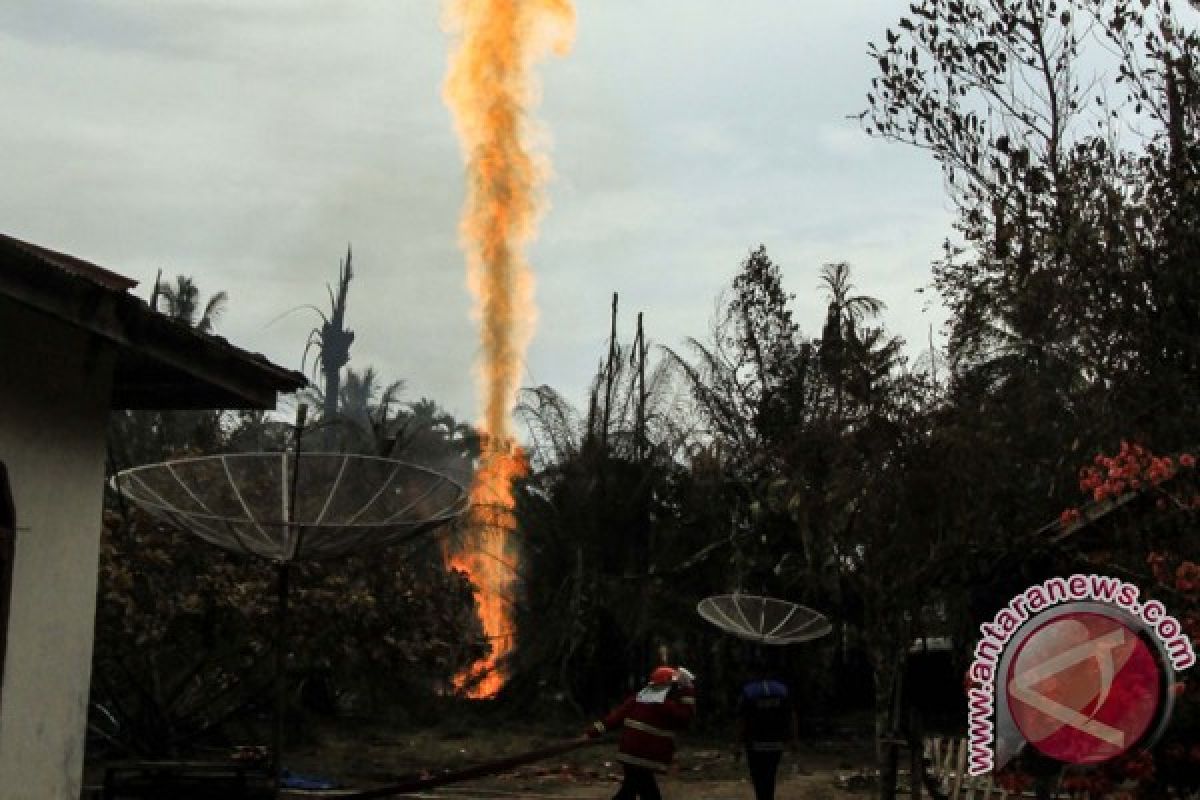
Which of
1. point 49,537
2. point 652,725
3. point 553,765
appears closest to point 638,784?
point 652,725

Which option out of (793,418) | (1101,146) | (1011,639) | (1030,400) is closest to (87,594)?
(1011,639)

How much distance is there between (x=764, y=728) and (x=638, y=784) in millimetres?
2712

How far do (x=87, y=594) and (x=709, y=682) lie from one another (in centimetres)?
2560

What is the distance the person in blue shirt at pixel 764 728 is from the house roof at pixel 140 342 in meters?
8.74

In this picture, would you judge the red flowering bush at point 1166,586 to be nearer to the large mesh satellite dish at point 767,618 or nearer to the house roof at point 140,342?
the house roof at point 140,342

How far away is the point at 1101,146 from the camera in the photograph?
17984 mm

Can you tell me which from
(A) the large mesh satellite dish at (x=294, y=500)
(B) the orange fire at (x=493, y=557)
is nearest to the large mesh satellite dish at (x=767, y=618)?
(B) the orange fire at (x=493, y=557)

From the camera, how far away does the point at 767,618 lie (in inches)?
1027

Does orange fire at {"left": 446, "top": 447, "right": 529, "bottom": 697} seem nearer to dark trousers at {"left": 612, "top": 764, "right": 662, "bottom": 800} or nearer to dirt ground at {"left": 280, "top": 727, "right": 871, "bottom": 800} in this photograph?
dirt ground at {"left": 280, "top": 727, "right": 871, "bottom": 800}

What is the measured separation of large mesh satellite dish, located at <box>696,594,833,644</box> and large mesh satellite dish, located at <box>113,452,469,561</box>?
1282cm

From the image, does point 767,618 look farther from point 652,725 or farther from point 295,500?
point 295,500

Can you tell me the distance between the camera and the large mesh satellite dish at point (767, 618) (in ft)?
82.7

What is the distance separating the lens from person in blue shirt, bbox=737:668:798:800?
704 inches
